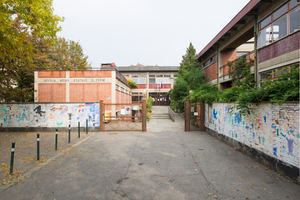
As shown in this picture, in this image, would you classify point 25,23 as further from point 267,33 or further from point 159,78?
point 159,78

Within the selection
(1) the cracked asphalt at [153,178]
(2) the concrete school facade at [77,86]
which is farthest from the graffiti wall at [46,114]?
(2) the concrete school facade at [77,86]

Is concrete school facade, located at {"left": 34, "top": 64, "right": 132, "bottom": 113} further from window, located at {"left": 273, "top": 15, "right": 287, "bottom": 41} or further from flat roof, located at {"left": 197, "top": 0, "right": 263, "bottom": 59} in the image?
window, located at {"left": 273, "top": 15, "right": 287, "bottom": 41}

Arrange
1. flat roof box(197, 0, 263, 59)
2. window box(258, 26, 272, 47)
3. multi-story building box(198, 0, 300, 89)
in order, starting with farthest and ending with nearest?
flat roof box(197, 0, 263, 59) < window box(258, 26, 272, 47) < multi-story building box(198, 0, 300, 89)

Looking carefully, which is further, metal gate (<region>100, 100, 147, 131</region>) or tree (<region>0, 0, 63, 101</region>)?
metal gate (<region>100, 100, 147, 131</region>)

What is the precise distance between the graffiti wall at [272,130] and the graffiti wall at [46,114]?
9664 mm

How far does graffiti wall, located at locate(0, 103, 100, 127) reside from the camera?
11953 mm

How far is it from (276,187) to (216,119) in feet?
20.2

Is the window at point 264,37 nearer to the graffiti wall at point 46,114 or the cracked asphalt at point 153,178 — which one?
the cracked asphalt at point 153,178

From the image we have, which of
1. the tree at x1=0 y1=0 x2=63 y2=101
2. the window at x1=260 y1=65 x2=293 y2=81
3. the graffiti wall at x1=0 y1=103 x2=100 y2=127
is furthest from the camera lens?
the graffiti wall at x1=0 y1=103 x2=100 y2=127

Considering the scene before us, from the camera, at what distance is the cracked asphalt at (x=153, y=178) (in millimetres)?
3539

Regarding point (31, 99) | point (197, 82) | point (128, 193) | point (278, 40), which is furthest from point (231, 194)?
point (31, 99)

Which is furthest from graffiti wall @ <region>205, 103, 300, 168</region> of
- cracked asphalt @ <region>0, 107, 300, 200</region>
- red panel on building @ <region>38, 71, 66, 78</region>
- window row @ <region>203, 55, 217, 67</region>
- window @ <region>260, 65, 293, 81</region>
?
red panel on building @ <region>38, 71, 66, 78</region>

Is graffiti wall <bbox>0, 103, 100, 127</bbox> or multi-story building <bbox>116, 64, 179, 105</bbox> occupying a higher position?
multi-story building <bbox>116, 64, 179, 105</bbox>

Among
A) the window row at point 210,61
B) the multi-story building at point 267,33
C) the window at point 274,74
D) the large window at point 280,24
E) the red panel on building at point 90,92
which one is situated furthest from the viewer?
the window row at point 210,61
